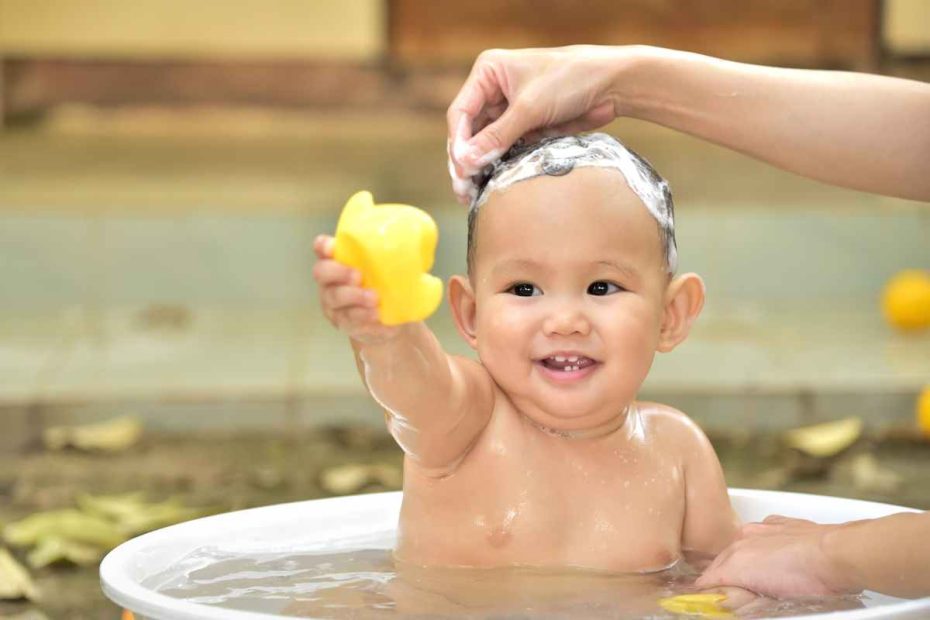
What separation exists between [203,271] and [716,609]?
323cm

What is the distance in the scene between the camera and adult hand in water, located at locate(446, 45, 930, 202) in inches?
63.1

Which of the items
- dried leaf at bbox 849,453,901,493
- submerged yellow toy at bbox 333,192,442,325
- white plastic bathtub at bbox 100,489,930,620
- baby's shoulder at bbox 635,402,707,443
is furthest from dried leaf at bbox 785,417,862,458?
submerged yellow toy at bbox 333,192,442,325

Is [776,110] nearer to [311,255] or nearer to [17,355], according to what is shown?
[17,355]

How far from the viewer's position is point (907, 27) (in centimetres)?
438

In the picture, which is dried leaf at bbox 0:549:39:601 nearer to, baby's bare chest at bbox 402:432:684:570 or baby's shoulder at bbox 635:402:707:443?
baby's bare chest at bbox 402:432:684:570

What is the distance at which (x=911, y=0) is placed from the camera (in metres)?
4.36

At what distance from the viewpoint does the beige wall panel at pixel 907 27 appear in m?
4.38

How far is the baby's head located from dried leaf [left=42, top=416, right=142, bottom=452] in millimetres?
1820

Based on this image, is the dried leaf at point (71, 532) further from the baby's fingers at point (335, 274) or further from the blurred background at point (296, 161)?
the blurred background at point (296, 161)

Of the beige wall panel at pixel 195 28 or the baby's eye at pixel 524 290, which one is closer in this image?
the baby's eye at pixel 524 290

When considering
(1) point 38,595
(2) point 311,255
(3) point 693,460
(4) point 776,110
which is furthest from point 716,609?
(2) point 311,255

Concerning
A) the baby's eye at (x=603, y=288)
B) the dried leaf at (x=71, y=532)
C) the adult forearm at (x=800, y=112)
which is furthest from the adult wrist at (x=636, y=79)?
the dried leaf at (x=71, y=532)

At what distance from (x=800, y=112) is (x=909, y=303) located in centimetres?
246

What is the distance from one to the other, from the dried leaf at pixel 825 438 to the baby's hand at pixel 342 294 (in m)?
2.06
